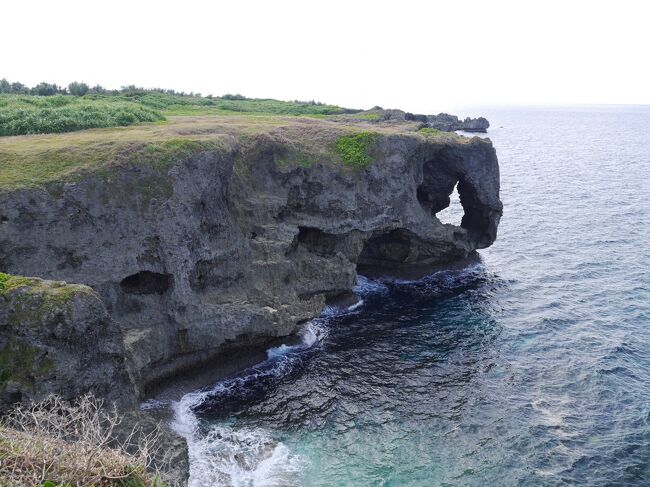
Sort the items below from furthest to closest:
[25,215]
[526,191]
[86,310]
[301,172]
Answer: [526,191], [301,172], [25,215], [86,310]

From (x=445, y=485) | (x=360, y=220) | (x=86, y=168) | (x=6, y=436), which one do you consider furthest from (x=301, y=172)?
(x=6, y=436)

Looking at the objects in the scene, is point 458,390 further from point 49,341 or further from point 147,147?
point 147,147

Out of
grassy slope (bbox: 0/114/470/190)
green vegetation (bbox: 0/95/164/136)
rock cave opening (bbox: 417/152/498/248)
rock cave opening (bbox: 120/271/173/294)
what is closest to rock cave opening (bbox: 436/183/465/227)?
rock cave opening (bbox: 417/152/498/248)

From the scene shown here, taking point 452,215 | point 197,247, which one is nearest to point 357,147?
point 197,247

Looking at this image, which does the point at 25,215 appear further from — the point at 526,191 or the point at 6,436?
the point at 526,191

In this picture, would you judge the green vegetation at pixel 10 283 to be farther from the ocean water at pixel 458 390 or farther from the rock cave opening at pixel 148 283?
the ocean water at pixel 458 390

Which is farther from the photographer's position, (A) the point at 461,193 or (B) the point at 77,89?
(B) the point at 77,89

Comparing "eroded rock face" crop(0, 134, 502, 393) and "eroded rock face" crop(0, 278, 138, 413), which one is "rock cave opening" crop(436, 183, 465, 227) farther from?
"eroded rock face" crop(0, 278, 138, 413)

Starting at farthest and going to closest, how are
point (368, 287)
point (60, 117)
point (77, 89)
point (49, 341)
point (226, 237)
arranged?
1. point (77, 89)
2. point (368, 287)
3. point (60, 117)
4. point (226, 237)
5. point (49, 341)
